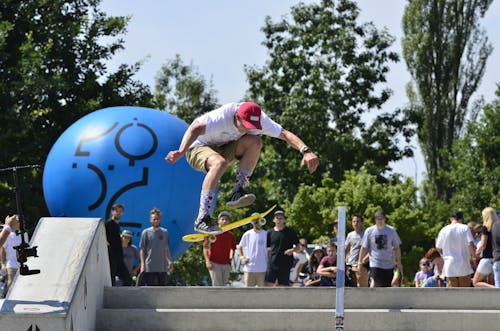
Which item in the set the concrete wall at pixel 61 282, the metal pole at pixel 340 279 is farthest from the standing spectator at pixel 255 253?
the metal pole at pixel 340 279

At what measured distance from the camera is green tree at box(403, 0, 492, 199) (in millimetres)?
45000

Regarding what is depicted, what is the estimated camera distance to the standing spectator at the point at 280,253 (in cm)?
1534

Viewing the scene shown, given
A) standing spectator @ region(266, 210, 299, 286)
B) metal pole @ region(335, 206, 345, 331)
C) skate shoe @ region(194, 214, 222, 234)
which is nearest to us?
metal pole @ region(335, 206, 345, 331)

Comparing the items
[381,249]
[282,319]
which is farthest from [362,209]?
[282,319]

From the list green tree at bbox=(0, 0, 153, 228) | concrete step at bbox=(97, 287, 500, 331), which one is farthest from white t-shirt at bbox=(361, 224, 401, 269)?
green tree at bbox=(0, 0, 153, 228)

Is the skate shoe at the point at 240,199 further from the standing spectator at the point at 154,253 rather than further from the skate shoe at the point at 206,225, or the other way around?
the standing spectator at the point at 154,253

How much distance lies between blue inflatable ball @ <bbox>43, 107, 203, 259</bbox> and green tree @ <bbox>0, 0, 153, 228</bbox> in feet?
28.5

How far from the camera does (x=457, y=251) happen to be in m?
14.2

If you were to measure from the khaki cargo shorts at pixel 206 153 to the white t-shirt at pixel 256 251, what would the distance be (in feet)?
12.0

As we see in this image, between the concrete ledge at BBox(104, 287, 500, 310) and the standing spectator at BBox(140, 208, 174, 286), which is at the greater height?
the standing spectator at BBox(140, 208, 174, 286)

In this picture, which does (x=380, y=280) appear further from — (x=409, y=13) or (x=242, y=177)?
(x=409, y=13)

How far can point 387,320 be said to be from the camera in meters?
11.0

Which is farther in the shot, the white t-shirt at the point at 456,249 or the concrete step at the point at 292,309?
the white t-shirt at the point at 456,249

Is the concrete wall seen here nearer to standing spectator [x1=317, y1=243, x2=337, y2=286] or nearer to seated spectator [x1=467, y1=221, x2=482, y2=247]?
standing spectator [x1=317, y1=243, x2=337, y2=286]
